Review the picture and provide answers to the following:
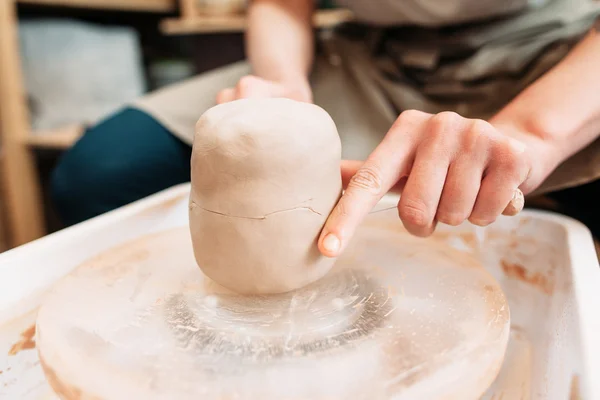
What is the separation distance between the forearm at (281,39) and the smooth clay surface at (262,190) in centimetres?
45

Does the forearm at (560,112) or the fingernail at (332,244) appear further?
the forearm at (560,112)

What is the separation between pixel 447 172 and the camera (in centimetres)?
56

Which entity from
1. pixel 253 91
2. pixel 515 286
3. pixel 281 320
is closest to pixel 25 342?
pixel 281 320

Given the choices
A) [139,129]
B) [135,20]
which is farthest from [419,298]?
[135,20]

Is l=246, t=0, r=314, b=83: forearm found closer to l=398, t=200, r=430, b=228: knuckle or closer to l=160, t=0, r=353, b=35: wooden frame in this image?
l=398, t=200, r=430, b=228: knuckle

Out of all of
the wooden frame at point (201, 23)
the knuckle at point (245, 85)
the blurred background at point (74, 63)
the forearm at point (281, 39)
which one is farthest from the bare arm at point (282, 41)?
the wooden frame at point (201, 23)

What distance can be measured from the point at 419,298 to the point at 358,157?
433 millimetres

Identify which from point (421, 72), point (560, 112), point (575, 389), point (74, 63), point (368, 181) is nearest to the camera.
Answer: point (575, 389)

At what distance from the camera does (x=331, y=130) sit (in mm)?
546

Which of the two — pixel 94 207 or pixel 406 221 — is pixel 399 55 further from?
pixel 94 207

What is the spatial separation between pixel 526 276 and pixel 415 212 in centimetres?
31

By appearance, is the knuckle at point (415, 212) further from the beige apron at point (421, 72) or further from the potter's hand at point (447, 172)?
the beige apron at point (421, 72)

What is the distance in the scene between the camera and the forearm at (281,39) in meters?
1.00

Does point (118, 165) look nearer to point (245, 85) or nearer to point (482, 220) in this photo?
point (245, 85)
